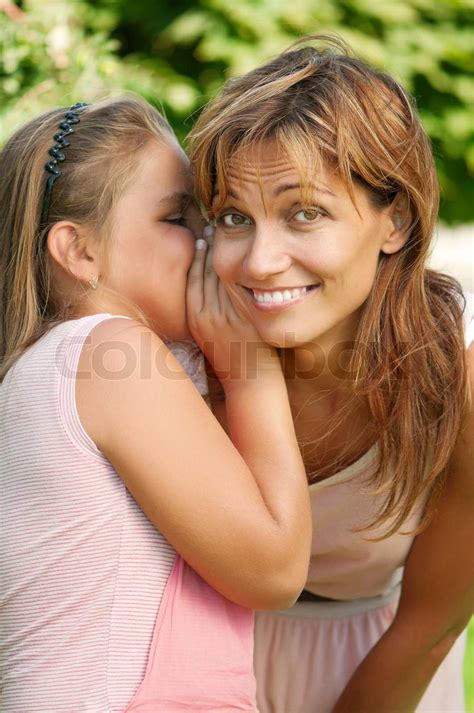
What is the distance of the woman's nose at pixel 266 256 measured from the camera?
2.48 meters

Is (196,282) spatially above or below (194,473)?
above

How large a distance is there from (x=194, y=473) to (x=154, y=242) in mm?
724

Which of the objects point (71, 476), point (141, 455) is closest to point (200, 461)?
point (141, 455)

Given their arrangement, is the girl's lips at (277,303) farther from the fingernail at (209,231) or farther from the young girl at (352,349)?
the fingernail at (209,231)

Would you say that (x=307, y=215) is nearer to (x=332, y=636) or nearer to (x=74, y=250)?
(x=74, y=250)

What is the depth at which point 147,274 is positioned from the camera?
105 inches

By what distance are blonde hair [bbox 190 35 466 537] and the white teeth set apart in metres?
0.27

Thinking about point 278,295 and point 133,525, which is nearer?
point 133,525

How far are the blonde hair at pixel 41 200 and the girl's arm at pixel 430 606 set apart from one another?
104 centimetres

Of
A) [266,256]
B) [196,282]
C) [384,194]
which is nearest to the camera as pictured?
[266,256]

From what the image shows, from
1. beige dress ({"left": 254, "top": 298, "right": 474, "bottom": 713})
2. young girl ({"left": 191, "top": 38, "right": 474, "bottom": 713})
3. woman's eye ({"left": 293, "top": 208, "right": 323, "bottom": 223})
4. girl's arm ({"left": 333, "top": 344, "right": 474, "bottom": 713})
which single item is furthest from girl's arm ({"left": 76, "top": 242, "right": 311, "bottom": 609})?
beige dress ({"left": 254, "top": 298, "right": 474, "bottom": 713})

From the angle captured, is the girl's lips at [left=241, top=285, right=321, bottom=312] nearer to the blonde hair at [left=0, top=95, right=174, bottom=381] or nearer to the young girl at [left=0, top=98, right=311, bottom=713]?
the young girl at [left=0, top=98, right=311, bottom=713]

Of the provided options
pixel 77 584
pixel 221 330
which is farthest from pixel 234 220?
pixel 77 584

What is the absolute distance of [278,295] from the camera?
8.46ft
